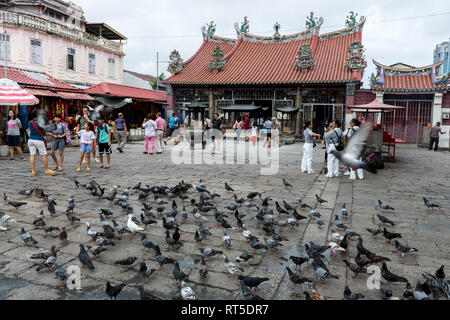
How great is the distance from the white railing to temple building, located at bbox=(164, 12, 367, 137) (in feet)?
19.3

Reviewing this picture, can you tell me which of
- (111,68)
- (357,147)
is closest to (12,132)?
(357,147)

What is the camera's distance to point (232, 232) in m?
4.60

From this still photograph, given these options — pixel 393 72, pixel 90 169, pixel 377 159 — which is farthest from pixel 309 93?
pixel 90 169

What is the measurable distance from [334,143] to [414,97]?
45.8ft

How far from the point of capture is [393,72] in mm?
19750

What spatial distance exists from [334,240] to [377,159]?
7107 millimetres

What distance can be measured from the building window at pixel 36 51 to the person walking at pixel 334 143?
19101 mm

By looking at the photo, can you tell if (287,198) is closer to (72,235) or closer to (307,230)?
(307,230)

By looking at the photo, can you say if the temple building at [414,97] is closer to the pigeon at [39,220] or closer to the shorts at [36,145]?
the shorts at [36,145]

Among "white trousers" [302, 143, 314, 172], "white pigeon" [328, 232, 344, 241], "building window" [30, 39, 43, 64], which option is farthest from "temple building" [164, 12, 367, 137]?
"white pigeon" [328, 232, 344, 241]

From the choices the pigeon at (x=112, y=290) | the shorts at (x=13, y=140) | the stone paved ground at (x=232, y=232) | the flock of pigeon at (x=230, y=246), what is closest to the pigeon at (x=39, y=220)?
the flock of pigeon at (x=230, y=246)

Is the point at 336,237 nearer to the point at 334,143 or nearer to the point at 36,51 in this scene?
the point at 334,143

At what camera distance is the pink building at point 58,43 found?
62.7 feet

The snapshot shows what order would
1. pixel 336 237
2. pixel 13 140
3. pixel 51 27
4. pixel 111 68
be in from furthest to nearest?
pixel 111 68, pixel 51 27, pixel 13 140, pixel 336 237
